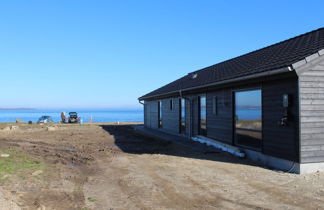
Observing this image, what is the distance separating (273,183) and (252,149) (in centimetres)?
331

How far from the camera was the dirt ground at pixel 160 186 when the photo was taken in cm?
564

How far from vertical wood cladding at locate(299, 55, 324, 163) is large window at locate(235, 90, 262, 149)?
1.90 meters

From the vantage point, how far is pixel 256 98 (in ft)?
33.1

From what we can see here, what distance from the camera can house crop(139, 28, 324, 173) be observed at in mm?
8055

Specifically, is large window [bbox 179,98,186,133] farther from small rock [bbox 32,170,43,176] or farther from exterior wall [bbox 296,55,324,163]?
small rock [bbox 32,170,43,176]

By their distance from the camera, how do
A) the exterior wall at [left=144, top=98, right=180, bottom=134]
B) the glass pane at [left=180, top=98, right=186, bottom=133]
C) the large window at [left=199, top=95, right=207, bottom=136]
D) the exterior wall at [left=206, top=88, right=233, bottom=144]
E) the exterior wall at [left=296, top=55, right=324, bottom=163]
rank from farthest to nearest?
the exterior wall at [left=144, top=98, right=180, bottom=134]
the glass pane at [left=180, top=98, right=186, bottom=133]
the large window at [left=199, top=95, right=207, bottom=136]
the exterior wall at [left=206, top=88, right=233, bottom=144]
the exterior wall at [left=296, top=55, right=324, bottom=163]

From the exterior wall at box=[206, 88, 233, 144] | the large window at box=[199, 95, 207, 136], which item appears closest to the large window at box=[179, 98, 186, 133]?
the large window at box=[199, 95, 207, 136]

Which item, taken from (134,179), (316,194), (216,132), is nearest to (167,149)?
(216,132)

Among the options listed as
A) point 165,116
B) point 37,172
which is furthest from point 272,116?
point 165,116

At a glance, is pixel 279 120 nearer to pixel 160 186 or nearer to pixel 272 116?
pixel 272 116

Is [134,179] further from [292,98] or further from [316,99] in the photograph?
[316,99]

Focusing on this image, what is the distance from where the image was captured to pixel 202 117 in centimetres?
1488

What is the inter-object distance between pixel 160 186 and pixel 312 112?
432 cm

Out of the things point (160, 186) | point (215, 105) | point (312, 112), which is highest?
point (215, 105)
